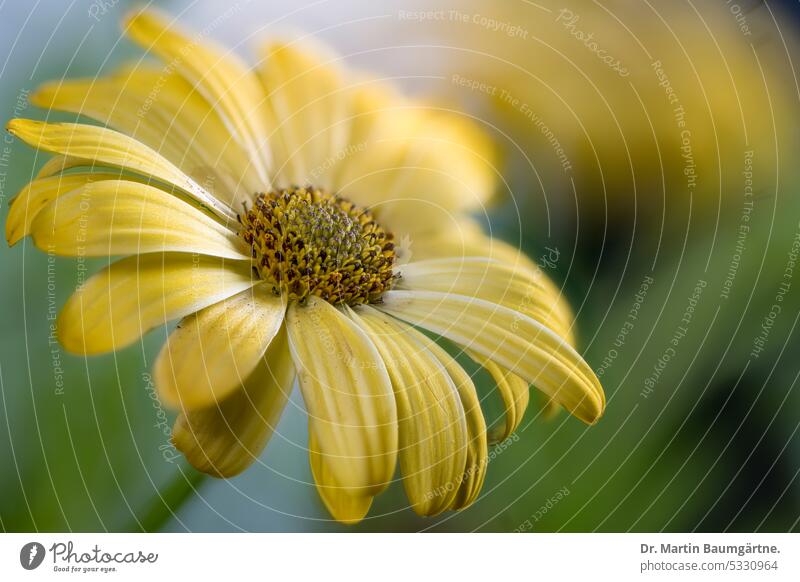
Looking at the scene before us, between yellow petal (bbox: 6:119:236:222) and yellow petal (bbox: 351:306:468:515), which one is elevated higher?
yellow petal (bbox: 6:119:236:222)

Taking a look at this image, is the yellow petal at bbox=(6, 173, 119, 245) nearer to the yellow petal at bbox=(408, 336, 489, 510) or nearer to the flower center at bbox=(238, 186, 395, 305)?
the flower center at bbox=(238, 186, 395, 305)

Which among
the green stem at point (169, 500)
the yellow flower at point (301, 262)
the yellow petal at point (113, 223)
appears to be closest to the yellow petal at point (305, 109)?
the yellow flower at point (301, 262)

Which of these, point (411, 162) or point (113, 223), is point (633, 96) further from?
point (113, 223)

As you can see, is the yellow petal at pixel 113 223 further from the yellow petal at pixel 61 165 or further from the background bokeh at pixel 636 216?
the background bokeh at pixel 636 216

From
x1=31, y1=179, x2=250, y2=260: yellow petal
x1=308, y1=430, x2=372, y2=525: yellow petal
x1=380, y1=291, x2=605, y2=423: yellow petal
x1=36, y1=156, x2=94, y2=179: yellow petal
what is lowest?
x1=308, y1=430, x2=372, y2=525: yellow petal

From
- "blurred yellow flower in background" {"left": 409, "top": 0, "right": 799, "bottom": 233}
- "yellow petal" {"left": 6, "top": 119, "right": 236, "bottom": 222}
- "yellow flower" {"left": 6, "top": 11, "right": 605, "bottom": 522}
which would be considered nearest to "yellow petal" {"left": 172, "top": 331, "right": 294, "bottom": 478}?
"yellow flower" {"left": 6, "top": 11, "right": 605, "bottom": 522}
